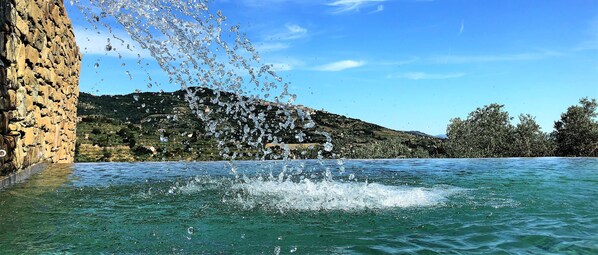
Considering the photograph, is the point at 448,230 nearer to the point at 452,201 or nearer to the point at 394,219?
the point at 394,219

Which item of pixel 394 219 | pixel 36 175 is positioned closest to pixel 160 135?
pixel 36 175

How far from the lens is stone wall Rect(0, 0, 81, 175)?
758 cm

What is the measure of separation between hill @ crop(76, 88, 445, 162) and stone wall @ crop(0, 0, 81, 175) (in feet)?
15.2

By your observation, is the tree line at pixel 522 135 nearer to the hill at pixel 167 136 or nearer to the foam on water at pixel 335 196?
the hill at pixel 167 136

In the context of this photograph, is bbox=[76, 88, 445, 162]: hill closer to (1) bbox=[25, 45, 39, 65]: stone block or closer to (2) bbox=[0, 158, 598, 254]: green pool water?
(1) bbox=[25, 45, 39, 65]: stone block

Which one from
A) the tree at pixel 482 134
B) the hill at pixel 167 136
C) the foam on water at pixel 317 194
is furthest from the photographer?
the tree at pixel 482 134

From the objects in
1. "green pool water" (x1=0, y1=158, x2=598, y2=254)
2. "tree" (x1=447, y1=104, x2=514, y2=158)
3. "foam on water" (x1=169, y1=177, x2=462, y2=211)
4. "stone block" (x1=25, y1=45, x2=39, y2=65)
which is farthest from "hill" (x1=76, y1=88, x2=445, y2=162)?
"green pool water" (x1=0, y1=158, x2=598, y2=254)

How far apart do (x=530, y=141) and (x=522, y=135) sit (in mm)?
627

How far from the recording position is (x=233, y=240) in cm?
433

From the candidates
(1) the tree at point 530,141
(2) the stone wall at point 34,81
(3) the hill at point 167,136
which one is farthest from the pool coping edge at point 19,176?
(1) the tree at point 530,141

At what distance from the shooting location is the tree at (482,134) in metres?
28.5

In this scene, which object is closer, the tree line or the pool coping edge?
the pool coping edge

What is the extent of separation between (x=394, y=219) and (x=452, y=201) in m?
1.78

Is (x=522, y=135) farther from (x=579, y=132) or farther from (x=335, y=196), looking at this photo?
(x=335, y=196)
